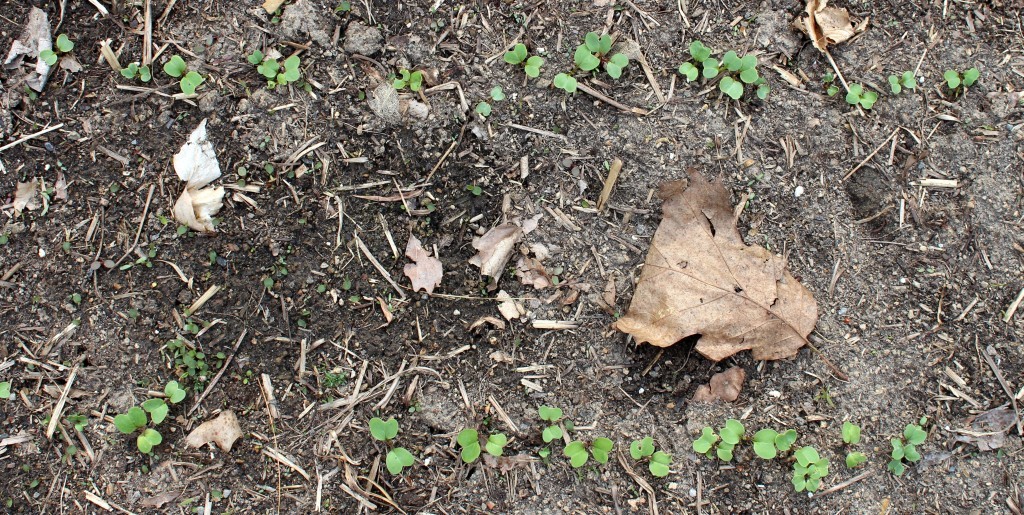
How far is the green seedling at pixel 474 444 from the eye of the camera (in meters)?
2.32

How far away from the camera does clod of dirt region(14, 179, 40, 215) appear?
2422 mm

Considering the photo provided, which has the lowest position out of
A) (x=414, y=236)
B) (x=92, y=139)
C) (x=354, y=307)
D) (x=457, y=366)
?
(x=457, y=366)

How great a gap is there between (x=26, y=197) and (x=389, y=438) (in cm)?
161

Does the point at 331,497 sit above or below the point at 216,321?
below

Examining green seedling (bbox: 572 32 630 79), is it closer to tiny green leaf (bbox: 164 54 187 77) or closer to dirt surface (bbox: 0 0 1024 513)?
dirt surface (bbox: 0 0 1024 513)

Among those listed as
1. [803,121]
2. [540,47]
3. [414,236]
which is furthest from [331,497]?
[803,121]

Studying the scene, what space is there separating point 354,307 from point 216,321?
1.63 feet

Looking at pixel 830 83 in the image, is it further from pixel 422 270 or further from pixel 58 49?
pixel 58 49

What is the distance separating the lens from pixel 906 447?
2420 mm

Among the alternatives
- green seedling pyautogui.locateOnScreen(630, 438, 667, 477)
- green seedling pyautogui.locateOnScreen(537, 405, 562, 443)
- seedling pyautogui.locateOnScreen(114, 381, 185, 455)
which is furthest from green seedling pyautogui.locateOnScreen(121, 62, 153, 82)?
green seedling pyautogui.locateOnScreen(630, 438, 667, 477)

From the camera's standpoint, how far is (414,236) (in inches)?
96.0

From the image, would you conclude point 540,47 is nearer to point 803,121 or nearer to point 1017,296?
point 803,121

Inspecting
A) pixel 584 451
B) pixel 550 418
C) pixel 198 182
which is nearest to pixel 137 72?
pixel 198 182

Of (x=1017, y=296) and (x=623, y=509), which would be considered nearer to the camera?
(x=623, y=509)
